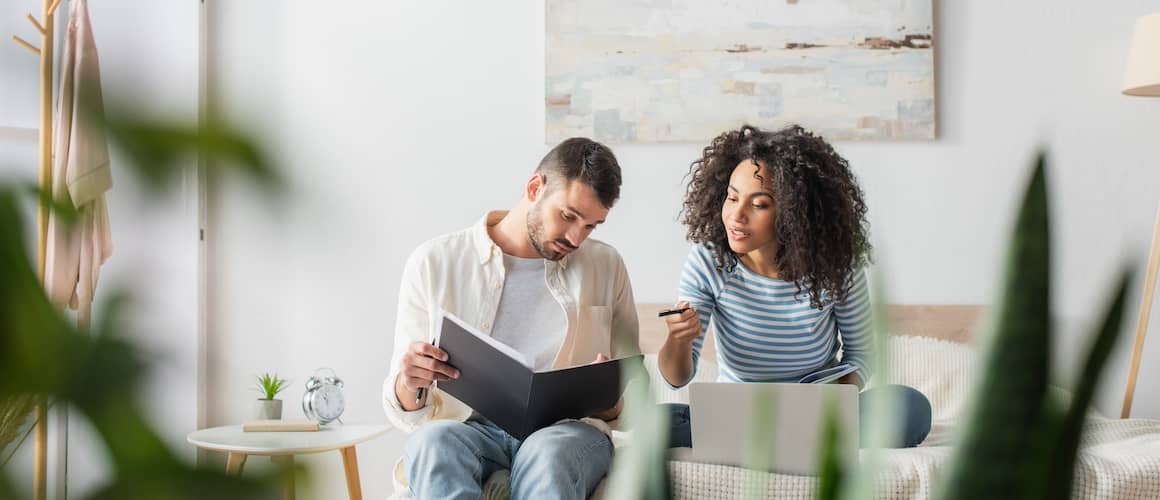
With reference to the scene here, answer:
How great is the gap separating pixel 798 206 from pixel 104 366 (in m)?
2.15

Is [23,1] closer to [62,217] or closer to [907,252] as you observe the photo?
[907,252]

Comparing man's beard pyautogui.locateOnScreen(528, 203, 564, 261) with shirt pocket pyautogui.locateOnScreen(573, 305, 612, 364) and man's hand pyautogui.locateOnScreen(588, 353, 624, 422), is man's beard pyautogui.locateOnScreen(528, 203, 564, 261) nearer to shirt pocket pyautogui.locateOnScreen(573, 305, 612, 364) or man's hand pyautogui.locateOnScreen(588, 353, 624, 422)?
shirt pocket pyautogui.locateOnScreen(573, 305, 612, 364)

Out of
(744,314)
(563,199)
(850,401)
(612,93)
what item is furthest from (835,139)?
(850,401)

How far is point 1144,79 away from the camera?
10.0 ft

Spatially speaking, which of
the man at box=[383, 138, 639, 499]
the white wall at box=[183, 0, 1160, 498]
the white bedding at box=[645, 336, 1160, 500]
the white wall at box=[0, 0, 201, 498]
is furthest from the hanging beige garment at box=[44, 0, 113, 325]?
the white wall at box=[183, 0, 1160, 498]

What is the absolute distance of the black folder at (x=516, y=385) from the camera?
1.71 metres

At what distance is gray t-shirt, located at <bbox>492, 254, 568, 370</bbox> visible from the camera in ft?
6.82

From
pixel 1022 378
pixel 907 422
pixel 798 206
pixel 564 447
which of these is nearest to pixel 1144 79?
pixel 798 206

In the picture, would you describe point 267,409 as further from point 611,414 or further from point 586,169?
point 586,169

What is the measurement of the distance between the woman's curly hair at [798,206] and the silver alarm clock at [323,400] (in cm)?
120

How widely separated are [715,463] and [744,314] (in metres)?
0.44

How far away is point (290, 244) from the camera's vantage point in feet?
0.35

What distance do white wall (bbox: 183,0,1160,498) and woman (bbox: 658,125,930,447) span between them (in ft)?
3.33

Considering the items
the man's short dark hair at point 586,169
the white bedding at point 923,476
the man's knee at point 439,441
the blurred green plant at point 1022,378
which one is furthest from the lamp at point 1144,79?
the blurred green plant at point 1022,378
